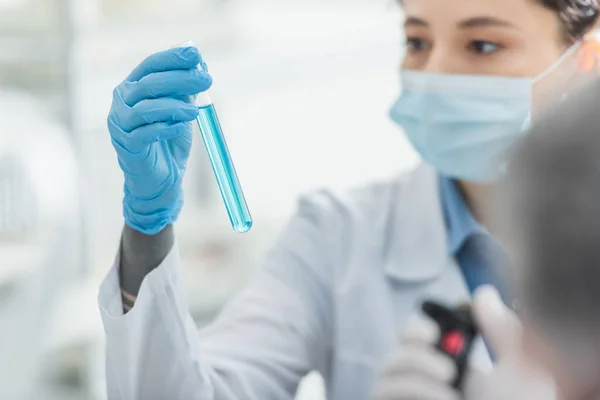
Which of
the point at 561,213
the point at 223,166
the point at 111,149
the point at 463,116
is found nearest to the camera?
the point at 561,213

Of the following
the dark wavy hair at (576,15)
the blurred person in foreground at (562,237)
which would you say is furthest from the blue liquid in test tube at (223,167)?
the dark wavy hair at (576,15)

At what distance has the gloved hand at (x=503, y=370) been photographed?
89 centimetres

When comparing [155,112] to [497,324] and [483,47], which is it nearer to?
[497,324]

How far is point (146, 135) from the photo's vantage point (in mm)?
1004

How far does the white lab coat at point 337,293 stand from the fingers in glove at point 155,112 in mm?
400

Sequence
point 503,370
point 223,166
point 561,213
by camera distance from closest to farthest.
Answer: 1. point 561,213
2. point 503,370
3. point 223,166

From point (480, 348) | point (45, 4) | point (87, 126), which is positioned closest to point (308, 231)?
point (480, 348)

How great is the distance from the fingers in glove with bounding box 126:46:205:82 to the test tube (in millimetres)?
52

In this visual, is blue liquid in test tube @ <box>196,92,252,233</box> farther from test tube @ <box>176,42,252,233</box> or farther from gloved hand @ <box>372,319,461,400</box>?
gloved hand @ <box>372,319,461,400</box>

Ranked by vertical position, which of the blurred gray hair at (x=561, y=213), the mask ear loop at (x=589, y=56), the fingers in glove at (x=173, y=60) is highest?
the fingers in glove at (x=173, y=60)

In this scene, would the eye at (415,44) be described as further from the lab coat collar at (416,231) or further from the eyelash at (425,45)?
the lab coat collar at (416,231)

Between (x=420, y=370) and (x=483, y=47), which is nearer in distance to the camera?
(x=420, y=370)

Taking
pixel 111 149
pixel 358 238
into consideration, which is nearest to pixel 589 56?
pixel 358 238

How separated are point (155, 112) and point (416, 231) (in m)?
0.67
